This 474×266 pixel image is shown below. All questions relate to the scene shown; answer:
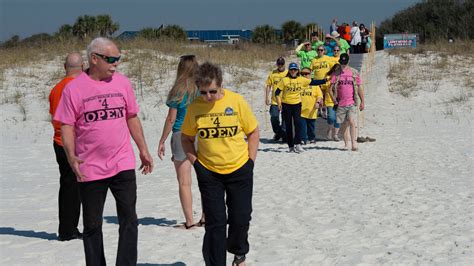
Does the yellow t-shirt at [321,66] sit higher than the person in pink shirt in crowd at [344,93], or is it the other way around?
the yellow t-shirt at [321,66]

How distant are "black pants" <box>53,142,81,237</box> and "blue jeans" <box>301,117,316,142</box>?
773 centimetres

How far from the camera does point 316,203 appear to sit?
8.35 m

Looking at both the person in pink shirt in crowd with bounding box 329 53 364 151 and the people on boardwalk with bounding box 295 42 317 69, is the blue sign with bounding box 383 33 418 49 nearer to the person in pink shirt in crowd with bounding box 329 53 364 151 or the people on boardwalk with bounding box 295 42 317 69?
the people on boardwalk with bounding box 295 42 317 69

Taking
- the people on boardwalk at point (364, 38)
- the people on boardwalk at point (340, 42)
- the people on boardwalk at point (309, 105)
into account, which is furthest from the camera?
the people on boardwalk at point (364, 38)

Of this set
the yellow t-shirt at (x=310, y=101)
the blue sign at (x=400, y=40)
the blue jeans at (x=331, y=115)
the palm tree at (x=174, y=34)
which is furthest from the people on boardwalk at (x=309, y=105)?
the blue sign at (x=400, y=40)

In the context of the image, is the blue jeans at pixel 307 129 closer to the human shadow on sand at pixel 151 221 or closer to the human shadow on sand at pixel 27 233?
the human shadow on sand at pixel 151 221

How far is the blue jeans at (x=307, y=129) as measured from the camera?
14000 millimetres

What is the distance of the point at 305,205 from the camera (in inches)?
325

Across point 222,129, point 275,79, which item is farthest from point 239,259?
point 275,79

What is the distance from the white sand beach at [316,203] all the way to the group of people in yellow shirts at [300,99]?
413 millimetres

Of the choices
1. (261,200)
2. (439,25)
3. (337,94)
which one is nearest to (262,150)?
(337,94)

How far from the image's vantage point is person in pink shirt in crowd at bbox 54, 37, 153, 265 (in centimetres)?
485

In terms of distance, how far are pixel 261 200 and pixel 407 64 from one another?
19.9 m

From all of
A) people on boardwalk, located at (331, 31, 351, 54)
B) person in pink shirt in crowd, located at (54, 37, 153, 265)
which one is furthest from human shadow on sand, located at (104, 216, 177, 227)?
people on boardwalk, located at (331, 31, 351, 54)
